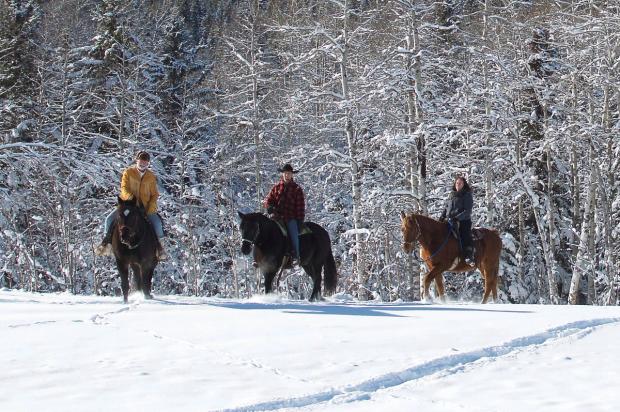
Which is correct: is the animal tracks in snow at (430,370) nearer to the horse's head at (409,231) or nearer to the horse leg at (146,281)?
the horse's head at (409,231)

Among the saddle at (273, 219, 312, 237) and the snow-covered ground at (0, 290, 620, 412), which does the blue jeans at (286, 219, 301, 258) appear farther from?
the snow-covered ground at (0, 290, 620, 412)

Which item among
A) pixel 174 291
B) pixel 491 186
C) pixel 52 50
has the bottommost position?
pixel 174 291

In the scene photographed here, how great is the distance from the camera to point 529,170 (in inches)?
851

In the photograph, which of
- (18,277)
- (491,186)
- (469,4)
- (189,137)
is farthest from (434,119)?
(18,277)

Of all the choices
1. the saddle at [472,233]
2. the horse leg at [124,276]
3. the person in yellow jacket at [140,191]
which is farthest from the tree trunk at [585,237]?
the horse leg at [124,276]

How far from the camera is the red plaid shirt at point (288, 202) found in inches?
458

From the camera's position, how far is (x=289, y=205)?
11.6 meters

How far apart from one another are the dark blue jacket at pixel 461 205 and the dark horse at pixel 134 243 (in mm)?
5810

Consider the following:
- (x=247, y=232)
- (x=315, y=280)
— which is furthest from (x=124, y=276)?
(x=315, y=280)

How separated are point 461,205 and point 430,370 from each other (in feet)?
27.8

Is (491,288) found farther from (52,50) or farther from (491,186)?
(52,50)

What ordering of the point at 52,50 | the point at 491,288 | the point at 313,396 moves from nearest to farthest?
1. the point at 313,396
2. the point at 491,288
3. the point at 52,50

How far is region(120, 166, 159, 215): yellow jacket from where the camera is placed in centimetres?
1066

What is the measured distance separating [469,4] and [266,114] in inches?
374
